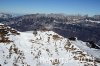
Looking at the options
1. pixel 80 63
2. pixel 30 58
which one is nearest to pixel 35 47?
pixel 30 58

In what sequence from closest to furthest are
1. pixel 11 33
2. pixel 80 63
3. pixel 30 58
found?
pixel 30 58
pixel 80 63
pixel 11 33

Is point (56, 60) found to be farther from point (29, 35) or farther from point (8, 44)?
point (29, 35)

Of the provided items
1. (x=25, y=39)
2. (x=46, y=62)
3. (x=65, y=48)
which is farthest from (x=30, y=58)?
(x=65, y=48)

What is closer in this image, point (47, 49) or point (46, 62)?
point (46, 62)

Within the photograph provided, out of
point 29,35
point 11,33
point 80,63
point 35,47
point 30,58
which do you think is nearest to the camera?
point 30,58

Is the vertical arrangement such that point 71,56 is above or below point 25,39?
below

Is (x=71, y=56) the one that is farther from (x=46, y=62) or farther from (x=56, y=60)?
(x=46, y=62)
